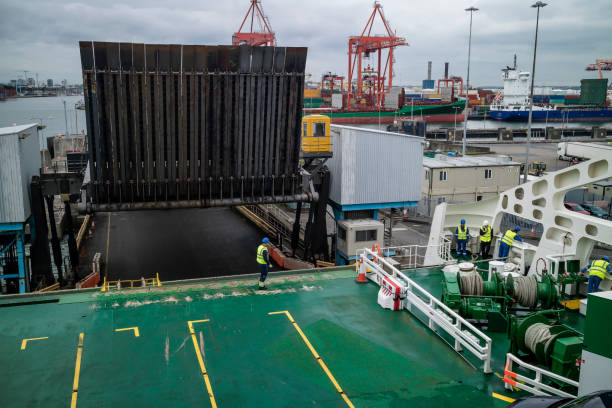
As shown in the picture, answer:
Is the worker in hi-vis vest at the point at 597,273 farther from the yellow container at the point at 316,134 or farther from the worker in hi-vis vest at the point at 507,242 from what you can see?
the yellow container at the point at 316,134

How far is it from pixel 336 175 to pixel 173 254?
948 cm

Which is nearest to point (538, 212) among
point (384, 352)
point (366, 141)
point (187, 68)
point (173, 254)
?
point (384, 352)

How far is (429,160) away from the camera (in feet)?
104

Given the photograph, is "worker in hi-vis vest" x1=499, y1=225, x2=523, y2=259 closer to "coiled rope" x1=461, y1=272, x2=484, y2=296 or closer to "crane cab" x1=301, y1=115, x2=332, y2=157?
"coiled rope" x1=461, y1=272, x2=484, y2=296

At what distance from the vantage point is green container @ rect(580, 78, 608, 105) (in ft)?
378

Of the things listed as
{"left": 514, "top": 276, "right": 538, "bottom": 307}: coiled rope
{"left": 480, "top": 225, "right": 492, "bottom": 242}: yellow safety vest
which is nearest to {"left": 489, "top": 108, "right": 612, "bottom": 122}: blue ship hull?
{"left": 480, "top": 225, "right": 492, "bottom": 242}: yellow safety vest

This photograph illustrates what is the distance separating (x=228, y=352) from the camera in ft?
30.5

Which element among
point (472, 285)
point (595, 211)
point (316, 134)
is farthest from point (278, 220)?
point (472, 285)

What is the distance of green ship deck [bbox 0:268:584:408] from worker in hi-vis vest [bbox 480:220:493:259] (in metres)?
5.27

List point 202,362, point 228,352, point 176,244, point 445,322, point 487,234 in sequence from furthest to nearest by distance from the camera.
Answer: point 176,244 → point 487,234 → point 445,322 → point 228,352 → point 202,362

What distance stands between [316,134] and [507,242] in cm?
932

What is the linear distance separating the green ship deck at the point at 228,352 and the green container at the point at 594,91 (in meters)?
127

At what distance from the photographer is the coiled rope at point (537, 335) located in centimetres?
851

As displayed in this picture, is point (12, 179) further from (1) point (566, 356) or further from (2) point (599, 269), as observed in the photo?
(2) point (599, 269)
